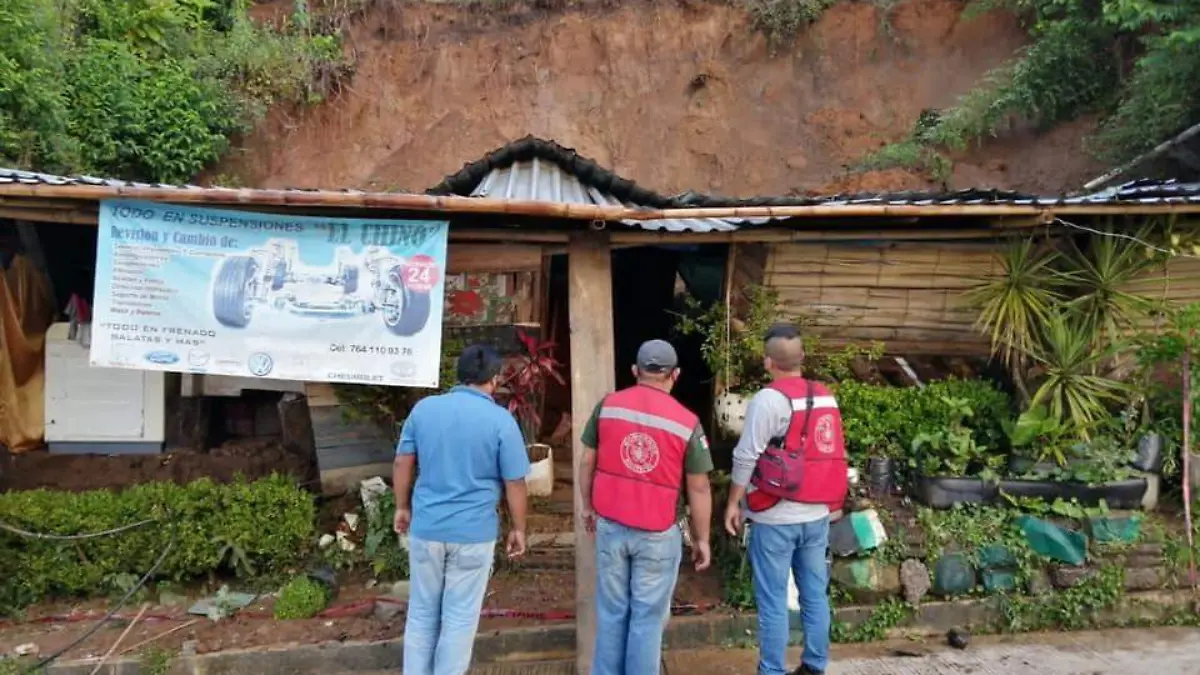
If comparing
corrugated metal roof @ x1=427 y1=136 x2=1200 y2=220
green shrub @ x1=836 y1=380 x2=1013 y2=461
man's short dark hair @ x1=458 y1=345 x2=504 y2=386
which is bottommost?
green shrub @ x1=836 y1=380 x2=1013 y2=461

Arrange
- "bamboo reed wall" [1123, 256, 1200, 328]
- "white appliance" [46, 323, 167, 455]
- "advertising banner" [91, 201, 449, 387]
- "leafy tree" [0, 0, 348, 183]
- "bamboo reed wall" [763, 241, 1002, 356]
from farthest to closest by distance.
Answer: "leafy tree" [0, 0, 348, 183] < "white appliance" [46, 323, 167, 455] < "bamboo reed wall" [763, 241, 1002, 356] < "bamboo reed wall" [1123, 256, 1200, 328] < "advertising banner" [91, 201, 449, 387]

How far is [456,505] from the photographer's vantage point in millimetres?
3518

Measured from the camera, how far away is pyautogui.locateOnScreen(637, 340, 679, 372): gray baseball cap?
11.9 ft

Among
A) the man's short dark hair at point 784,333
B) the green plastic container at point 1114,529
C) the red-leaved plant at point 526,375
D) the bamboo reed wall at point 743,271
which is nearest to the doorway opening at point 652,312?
the bamboo reed wall at point 743,271

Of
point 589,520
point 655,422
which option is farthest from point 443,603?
point 655,422

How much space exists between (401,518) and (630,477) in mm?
1237

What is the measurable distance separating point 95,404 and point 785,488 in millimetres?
5650

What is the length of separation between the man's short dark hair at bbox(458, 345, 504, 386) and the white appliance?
389 centimetres

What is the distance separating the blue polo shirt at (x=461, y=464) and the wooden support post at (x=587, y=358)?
0.99 metres

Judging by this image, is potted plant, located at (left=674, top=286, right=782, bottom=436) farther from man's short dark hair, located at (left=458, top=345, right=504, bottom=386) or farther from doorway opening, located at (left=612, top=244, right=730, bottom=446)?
man's short dark hair, located at (left=458, top=345, right=504, bottom=386)

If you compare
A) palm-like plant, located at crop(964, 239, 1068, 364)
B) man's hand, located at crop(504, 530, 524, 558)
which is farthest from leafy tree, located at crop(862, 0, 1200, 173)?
man's hand, located at crop(504, 530, 524, 558)

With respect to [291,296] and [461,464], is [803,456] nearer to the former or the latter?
[461,464]

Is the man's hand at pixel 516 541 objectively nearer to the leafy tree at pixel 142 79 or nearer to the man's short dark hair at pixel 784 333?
the man's short dark hair at pixel 784 333

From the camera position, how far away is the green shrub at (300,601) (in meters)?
5.04
